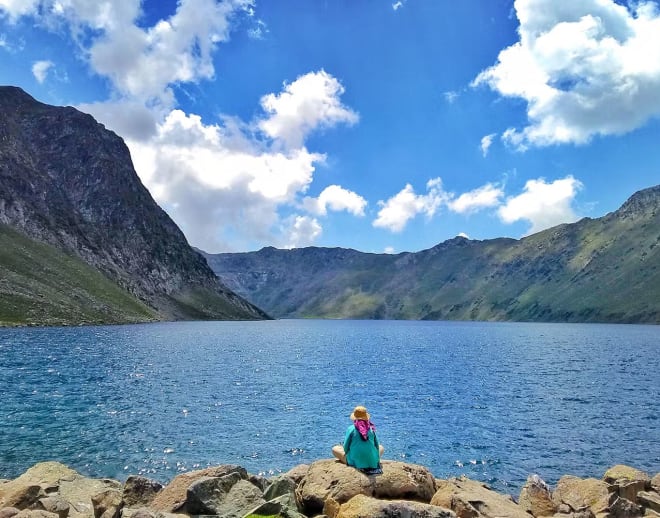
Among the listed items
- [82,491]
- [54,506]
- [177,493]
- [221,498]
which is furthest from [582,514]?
[82,491]

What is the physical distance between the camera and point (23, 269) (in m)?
174

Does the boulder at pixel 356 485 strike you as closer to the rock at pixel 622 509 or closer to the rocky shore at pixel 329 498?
the rocky shore at pixel 329 498

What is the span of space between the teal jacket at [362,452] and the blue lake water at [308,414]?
15.3 m

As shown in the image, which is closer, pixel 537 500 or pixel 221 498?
pixel 221 498

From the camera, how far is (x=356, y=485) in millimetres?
17484

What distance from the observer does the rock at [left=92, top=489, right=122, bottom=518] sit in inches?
736

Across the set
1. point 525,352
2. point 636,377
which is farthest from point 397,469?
point 525,352

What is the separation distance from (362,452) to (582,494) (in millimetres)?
11363

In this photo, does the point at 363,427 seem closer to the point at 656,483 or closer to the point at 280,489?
the point at 280,489

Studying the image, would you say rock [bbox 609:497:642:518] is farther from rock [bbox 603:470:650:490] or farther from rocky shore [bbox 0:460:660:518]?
rock [bbox 603:470:650:490]

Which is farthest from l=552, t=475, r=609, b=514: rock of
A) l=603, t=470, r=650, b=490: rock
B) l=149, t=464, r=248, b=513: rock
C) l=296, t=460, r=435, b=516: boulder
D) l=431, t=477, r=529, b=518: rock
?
l=149, t=464, r=248, b=513: rock

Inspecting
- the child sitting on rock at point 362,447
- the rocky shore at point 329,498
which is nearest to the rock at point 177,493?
the rocky shore at point 329,498

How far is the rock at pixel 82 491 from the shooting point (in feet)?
73.5

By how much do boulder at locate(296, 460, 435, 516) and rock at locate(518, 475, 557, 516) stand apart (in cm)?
560
